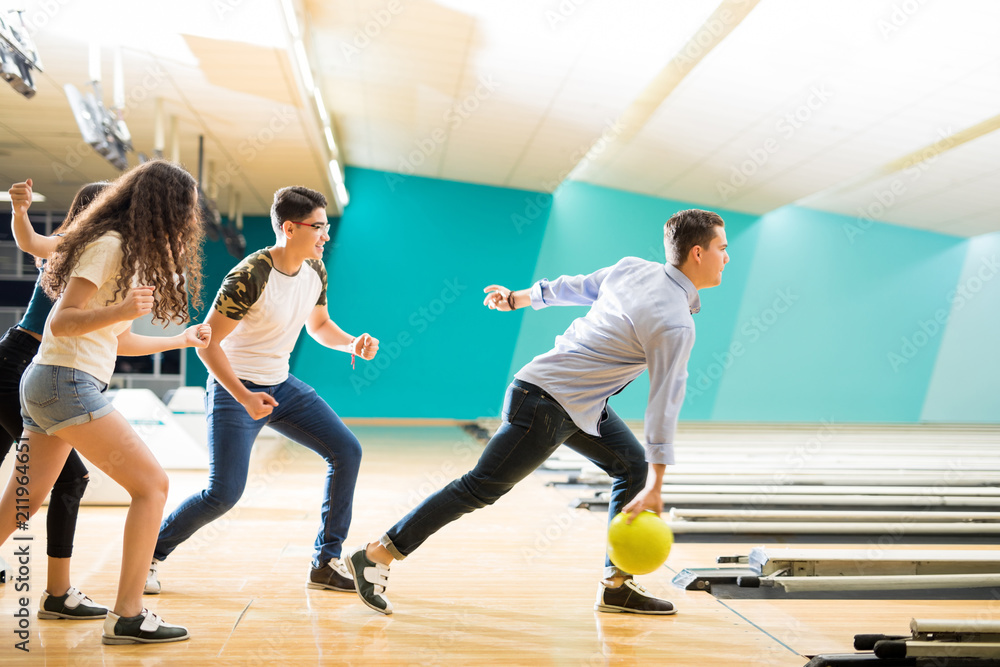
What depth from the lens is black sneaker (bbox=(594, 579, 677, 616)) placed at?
2.66m

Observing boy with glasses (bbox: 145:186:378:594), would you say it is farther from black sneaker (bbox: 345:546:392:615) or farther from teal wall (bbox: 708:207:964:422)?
teal wall (bbox: 708:207:964:422)

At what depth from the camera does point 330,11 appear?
6164mm

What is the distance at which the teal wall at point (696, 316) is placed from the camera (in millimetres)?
11547

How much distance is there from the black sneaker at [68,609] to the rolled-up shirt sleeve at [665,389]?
170cm

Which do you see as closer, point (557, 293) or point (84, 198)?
point (84, 198)

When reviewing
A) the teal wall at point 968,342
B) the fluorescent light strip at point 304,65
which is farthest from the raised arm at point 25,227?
the teal wall at point 968,342

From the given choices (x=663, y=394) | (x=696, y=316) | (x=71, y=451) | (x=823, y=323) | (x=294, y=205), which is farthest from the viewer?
(x=823, y=323)

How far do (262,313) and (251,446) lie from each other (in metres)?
0.45

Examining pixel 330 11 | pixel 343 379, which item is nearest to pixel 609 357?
pixel 330 11

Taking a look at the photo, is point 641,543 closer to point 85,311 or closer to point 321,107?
point 85,311

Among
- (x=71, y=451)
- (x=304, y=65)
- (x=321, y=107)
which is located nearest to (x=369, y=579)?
(x=71, y=451)

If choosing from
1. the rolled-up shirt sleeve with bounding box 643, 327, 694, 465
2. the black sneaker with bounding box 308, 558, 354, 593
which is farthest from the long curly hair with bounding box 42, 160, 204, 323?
the rolled-up shirt sleeve with bounding box 643, 327, 694, 465

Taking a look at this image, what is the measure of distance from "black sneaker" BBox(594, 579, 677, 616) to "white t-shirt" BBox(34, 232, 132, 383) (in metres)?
1.69

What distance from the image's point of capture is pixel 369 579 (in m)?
2.53
